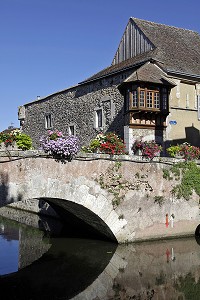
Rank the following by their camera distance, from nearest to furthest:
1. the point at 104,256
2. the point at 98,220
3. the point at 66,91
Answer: the point at 104,256, the point at 98,220, the point at 66,91

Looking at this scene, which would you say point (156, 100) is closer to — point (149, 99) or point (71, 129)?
point (149, 99)

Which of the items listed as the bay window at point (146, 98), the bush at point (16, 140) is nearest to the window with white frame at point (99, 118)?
the bay window at point (146, 98)

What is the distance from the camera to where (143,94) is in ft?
58.5

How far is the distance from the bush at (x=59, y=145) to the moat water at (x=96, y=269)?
10.9 ft

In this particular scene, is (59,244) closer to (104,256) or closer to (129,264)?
(104,256)

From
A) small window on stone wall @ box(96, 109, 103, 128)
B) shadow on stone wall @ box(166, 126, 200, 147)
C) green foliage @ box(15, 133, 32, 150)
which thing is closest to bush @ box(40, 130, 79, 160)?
green foliage @ box(15, 133, 32, 150)

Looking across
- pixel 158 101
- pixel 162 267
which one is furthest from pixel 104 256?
pixel 158 101

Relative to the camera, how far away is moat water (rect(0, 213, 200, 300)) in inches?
366

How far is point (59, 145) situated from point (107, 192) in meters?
2.61

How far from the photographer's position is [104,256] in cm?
1221

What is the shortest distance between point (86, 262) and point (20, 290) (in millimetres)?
2738

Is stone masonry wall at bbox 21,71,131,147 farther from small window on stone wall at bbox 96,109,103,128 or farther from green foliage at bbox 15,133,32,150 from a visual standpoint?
green foliage at bbox 15,133,32,150

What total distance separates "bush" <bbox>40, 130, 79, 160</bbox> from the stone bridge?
23 centimetres

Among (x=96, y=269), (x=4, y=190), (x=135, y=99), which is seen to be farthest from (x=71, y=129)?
(x=96, y=269)
